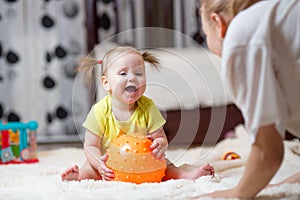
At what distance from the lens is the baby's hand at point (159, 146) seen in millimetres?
1083

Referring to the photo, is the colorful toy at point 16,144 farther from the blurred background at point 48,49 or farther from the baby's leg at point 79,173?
the blurred background at point 48,49

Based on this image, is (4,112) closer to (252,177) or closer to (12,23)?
(12,23)

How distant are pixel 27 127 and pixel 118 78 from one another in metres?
0.86

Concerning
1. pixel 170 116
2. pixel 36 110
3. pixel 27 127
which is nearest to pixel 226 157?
pixel 170 116

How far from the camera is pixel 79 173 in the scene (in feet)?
3.88

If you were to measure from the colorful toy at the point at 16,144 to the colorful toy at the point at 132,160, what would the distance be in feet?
2.61

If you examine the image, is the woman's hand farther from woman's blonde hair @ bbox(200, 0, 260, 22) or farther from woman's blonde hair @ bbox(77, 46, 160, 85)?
woman's blonde hair @ bbox(200, 0, 260, 22)

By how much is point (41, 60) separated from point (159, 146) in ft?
6.86

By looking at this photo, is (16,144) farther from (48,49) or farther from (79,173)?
(48,49)

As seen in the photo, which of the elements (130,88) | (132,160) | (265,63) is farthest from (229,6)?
(132,160)

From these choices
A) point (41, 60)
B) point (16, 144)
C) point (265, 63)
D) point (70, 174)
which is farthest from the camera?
point (41, 60)

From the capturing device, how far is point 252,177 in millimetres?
866

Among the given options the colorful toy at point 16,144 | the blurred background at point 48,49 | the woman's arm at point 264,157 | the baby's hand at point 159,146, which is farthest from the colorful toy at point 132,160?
the blurred background at point 48,49

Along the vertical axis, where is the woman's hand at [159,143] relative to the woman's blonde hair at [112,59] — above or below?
below
